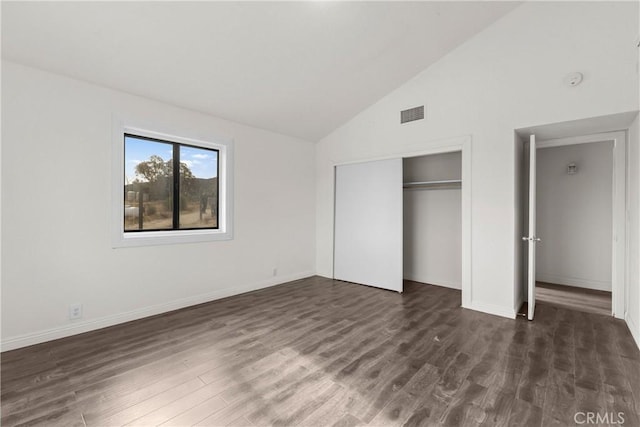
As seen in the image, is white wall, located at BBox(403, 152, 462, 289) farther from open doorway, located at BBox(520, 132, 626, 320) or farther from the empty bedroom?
open doorway, located at BBox(520, 132, 626, 320)

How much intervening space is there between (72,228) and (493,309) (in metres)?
4.82

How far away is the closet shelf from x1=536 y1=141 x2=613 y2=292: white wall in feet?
5.69

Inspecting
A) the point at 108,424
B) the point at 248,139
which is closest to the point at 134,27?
the point at 248,139

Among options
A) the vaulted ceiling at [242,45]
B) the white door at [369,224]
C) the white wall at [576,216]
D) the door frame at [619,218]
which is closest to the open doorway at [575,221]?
the white wall at [576,216]

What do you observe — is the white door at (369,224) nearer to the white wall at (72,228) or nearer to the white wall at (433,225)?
the white wall at (433,225)

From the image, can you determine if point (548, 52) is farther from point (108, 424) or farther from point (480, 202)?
point (108, 424)

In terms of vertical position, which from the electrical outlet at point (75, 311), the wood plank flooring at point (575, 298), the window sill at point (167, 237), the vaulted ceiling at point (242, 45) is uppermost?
the vaulted ceiling at point (242, 45)

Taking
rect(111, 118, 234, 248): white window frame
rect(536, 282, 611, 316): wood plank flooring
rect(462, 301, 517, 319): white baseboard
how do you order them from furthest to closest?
1. rect(536, 282, 611, 316): wood plank flooring
2. rect(462, 301, 517, 319): white baseboard
3. rect(111, 118, 234, 248): white window frame

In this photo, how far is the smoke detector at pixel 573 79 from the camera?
3008 millimetres

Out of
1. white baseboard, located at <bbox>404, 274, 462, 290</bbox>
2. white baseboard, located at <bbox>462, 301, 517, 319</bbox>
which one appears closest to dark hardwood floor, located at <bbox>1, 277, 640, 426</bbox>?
white baseboard, located at <bbox>462, 301, 517, 319</bbox>

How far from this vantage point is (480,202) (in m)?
3.71

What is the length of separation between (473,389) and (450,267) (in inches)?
117

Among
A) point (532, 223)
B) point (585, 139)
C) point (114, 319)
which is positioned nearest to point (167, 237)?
point (114, 319)

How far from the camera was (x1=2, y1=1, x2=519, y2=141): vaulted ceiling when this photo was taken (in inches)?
97.7
